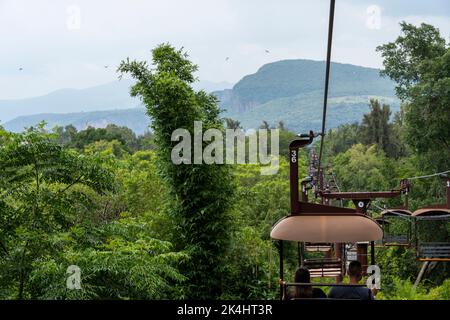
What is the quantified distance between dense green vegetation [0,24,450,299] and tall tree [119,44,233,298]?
1.1 inches

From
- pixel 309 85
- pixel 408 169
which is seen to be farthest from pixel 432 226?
pixel 309 85

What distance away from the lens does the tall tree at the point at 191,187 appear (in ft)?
50.8

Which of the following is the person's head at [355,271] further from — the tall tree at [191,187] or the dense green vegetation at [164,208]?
the tall tree at [191,187]

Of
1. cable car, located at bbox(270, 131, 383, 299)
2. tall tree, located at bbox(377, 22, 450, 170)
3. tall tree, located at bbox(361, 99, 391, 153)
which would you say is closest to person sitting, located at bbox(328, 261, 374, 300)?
cable car, located at bbox(270, 131, 383, 299)

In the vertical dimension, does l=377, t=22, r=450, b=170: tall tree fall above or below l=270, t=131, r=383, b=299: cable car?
above

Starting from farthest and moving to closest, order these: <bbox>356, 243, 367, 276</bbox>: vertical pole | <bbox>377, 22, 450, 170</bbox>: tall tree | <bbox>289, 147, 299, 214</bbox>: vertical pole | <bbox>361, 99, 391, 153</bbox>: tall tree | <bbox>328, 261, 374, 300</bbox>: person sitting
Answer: <bbox>361, 99, 391, 153</bbox>: tall tree
<bbox>377, 22, 450, 170</bbox>: tall tree
<bbox>356, 243, 367, 276</bbox>: vertical pole
<bbox>289, 147, 299, 214</bbox>: vertical pole
<bbox>328, 261, 374, 300</bbox>: person sitting

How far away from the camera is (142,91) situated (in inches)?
615

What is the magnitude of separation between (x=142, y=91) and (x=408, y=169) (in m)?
20.3

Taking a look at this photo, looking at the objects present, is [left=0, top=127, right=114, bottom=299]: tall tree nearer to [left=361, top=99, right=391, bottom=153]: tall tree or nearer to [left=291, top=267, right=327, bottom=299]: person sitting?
[left=291, top=267, right=327, bottom=299]: person sitting

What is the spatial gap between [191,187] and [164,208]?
115cm

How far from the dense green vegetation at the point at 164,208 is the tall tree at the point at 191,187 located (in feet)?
0.09

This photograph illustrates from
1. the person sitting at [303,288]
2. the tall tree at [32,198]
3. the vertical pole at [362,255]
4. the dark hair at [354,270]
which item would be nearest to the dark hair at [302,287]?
the person sitting at [303,288]

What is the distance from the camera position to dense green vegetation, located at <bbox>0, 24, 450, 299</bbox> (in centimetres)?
A: 932

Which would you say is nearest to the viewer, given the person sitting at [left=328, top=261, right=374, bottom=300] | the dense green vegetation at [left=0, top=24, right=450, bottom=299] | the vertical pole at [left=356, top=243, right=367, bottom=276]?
the person sitting at [left=328, top=261, right=374, bottom=300]
